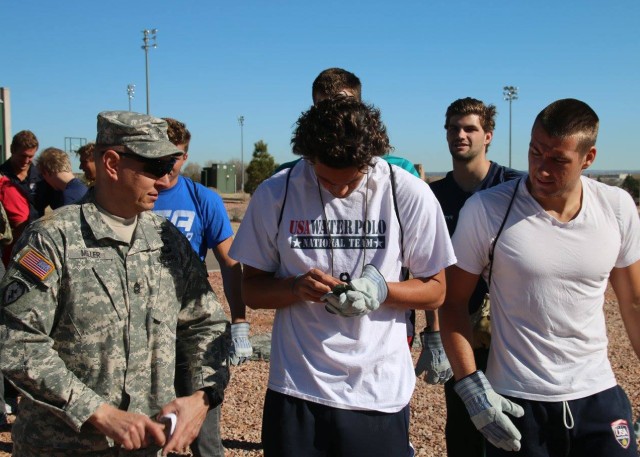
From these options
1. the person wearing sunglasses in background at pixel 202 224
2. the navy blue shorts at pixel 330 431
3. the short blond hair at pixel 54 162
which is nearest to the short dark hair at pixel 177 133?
the person wearing sunglasses in background at pixel 202 224

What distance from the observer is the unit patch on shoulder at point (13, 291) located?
2365 millimetres

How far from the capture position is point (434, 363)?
3.88m

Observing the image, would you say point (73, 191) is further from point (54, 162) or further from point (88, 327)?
point (88, 327)

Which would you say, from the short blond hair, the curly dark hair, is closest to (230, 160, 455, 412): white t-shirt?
the curly dark hair

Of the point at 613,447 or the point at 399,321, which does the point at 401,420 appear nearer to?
the point at 399,321

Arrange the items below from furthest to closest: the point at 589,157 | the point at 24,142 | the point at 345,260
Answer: the point at 24,142 → the point at 589,157 → the point at 345,260

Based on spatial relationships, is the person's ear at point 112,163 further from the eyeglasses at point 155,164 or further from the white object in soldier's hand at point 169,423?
the white object in soldier's hand at point 169,423

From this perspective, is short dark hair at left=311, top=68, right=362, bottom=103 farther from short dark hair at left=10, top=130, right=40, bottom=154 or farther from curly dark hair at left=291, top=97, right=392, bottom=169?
short dark hair at left=10, top=130, right=40, bottom=154

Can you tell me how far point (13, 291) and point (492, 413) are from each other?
1813 mm

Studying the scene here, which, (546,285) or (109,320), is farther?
(546,285)

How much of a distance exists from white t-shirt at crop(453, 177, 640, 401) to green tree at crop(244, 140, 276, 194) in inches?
1728

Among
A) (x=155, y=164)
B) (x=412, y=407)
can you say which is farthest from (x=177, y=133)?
(x=412, y=407)

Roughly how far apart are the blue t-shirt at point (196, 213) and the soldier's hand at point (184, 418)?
1.76m

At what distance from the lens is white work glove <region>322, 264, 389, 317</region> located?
8.11ft
